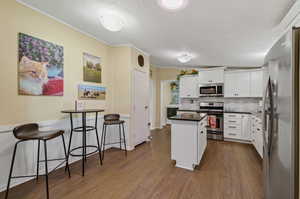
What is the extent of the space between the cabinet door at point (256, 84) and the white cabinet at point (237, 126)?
A: 763mm

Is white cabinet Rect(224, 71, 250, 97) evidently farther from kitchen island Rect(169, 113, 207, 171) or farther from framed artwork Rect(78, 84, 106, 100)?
framed artwork Rect(78, 84, 106, 100)

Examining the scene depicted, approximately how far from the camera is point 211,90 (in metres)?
4.87

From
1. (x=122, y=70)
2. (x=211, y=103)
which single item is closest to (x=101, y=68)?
(x=122, y=70)

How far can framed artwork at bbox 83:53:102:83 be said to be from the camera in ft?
9.83

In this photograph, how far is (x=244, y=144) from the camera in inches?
163

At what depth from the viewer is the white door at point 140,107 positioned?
3705mm

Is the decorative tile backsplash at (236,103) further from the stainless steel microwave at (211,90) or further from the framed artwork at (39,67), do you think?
the framed artwork at (39,67)

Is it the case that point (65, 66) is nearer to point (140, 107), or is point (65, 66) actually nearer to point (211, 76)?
point (140, 107)

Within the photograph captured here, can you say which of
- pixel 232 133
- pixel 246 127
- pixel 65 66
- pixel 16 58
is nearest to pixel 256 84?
pixel 246 127

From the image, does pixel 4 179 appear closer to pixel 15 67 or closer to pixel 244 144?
pixel 15 67

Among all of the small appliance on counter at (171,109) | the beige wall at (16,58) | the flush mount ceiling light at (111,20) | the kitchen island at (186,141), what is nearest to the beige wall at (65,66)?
the beige wall at (16,58)

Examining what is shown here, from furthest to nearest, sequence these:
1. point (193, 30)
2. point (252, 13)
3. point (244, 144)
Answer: point (244, 144)
point (193, 30)
point (252, 13)

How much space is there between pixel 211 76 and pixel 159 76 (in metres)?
2.16

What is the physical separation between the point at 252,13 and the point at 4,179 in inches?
159
